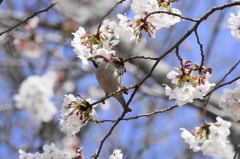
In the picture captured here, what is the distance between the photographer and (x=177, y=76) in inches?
62.3

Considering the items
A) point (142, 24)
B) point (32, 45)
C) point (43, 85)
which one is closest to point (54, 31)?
point (32, 45)

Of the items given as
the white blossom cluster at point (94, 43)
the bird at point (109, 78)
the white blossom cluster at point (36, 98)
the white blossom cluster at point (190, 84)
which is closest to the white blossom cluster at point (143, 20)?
the white blossom cluster at point (94, 43)

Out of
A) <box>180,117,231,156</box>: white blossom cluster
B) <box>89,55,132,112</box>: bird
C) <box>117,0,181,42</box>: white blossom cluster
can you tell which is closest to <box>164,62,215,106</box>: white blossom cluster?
<box>180,117,231,156</box>: white blossom cluster

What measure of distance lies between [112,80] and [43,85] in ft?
6.84

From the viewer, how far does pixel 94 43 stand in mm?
1645

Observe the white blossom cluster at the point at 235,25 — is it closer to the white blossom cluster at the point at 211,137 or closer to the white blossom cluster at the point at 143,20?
the white blossom cluster at the point at 143,20

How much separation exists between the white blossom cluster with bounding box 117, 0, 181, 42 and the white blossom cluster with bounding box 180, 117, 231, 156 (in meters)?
0.50

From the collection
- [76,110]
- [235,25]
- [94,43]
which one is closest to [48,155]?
[76,110]

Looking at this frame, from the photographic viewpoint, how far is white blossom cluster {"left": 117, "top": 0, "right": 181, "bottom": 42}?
164cm

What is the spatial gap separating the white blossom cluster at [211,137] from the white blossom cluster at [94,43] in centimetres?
51

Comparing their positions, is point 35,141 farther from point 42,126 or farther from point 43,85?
point 43,85

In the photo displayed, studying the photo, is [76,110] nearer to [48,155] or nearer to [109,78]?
[48,155]

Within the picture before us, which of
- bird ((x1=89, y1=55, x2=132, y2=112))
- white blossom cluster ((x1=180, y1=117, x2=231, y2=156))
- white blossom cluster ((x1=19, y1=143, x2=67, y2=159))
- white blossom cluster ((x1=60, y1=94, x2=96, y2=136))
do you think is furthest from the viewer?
bird ((x1=89, y1=55, x2=132, y2=112))

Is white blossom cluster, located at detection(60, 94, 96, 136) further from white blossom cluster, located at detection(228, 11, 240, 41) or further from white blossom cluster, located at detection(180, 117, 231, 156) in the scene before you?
white blossom cluster, located at detection(228, 11, 240, 41)
